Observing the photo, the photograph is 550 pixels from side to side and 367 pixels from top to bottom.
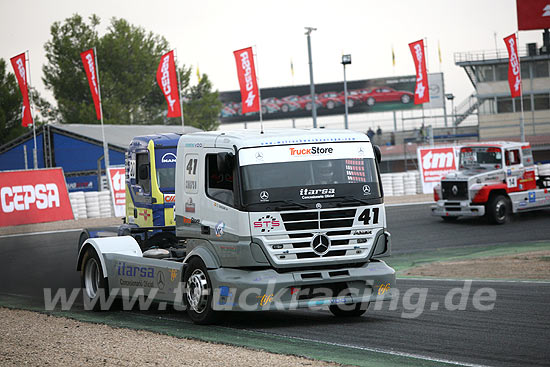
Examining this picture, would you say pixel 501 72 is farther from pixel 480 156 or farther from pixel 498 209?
pixel 498 209

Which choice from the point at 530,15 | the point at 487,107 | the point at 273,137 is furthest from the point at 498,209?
the point at 487,107

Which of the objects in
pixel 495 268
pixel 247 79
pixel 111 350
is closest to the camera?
pixel 111 350

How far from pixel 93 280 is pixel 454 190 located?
14330mm

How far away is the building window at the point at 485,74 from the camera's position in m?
65.4

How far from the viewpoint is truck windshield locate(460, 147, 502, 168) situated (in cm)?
2419

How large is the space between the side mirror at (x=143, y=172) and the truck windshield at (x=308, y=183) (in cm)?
481

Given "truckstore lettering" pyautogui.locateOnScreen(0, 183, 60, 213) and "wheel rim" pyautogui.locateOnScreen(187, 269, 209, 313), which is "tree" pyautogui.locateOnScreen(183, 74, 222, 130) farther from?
"wheel rim" pyautogui.locateOnScreen(187, 269, 209, 313)

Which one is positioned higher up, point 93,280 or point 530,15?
point 530,15

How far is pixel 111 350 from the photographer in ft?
27.4

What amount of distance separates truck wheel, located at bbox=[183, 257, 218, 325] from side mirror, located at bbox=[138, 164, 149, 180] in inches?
162

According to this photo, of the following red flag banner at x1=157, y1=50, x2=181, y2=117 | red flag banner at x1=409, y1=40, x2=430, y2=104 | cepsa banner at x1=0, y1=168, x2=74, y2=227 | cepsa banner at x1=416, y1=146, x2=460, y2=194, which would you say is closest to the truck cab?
cepsa banner at x1=0, y1=168, x2=74, y2=227

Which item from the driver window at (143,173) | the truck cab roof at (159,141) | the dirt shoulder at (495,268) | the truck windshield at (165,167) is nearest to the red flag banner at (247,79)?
the dirt shoulder at (495,268)

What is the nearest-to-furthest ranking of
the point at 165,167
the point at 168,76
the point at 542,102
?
the point at 165,167
the point at 168,76
the point at 542,102

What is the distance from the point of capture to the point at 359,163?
1020 cm
